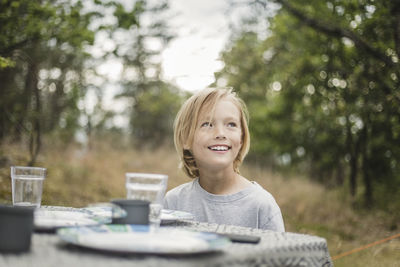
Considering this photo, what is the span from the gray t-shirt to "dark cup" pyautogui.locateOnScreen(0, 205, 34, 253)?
3.41 feet

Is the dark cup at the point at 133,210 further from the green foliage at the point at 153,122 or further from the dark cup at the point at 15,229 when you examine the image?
the green foliage at the point at 153,122

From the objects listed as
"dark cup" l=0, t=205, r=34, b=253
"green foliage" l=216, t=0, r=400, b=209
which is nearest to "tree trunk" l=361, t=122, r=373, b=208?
"green foliage" l=216, t=0, r=400, b=209

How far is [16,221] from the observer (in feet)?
2.79

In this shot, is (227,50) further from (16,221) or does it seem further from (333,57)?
(16,221)

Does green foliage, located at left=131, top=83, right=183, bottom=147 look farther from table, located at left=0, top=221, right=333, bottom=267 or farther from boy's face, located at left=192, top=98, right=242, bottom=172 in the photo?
table, located at left=0, top=221, right=333, bottom=267

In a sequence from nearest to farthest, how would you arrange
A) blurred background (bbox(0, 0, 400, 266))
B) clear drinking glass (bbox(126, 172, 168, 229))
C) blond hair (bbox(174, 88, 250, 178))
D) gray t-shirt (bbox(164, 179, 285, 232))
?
clear drinking glass (bbox(126, 172, 168, 229))
gray t-shirt (bbox(164, 179, 285, 232))
blond hair (bbox(174, 88, 250, 178))
blurred background (bbox(0, 0, 400, 266))

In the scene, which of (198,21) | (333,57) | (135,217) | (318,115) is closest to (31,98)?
(198,21)

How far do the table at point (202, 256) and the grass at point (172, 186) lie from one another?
98.7 inches

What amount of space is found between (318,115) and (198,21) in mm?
3555

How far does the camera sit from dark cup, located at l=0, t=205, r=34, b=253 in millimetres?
815

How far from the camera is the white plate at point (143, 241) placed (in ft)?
2.60

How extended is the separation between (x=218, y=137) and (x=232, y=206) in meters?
0.30

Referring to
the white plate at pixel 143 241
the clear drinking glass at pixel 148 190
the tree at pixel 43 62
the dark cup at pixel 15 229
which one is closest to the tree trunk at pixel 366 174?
the tree at pixel 43 62

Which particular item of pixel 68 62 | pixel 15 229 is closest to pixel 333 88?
pixel 68 62
